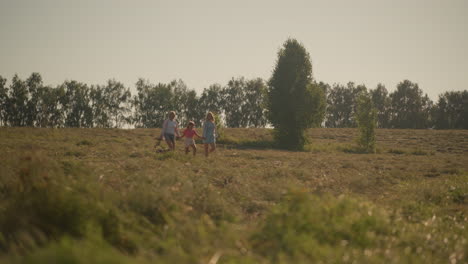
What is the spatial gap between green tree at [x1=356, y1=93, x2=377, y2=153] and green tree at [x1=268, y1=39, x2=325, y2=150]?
4.32 meters

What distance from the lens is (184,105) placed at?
391 ft

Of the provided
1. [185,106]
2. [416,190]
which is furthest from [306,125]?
[185,106]

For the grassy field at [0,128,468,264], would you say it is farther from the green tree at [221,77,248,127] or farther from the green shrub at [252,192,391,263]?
the green tree at [221,77,248,127]

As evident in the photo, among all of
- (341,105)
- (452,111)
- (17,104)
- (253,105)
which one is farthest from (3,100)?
(452,111)

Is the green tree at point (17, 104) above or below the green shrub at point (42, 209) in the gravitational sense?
above

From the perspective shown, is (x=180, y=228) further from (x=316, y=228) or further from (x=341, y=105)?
(x=341, y=105)

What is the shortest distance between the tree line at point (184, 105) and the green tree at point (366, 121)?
57243 mm

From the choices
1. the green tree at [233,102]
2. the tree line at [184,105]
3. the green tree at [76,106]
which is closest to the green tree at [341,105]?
the tree line at [184,105]

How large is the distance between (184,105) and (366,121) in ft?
283

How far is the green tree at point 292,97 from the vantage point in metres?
40.0

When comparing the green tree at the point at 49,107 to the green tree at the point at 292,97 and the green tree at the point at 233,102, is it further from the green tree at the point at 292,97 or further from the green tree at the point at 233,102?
the green tree at the point at 292,97

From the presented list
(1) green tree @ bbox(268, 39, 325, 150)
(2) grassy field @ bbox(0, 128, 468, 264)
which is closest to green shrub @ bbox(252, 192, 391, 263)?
(2) grassy field @ bbox(0, 128, 468, 264)

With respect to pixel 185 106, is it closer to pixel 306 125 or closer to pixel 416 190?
pixel 306 125

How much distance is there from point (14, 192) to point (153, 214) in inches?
75.2
